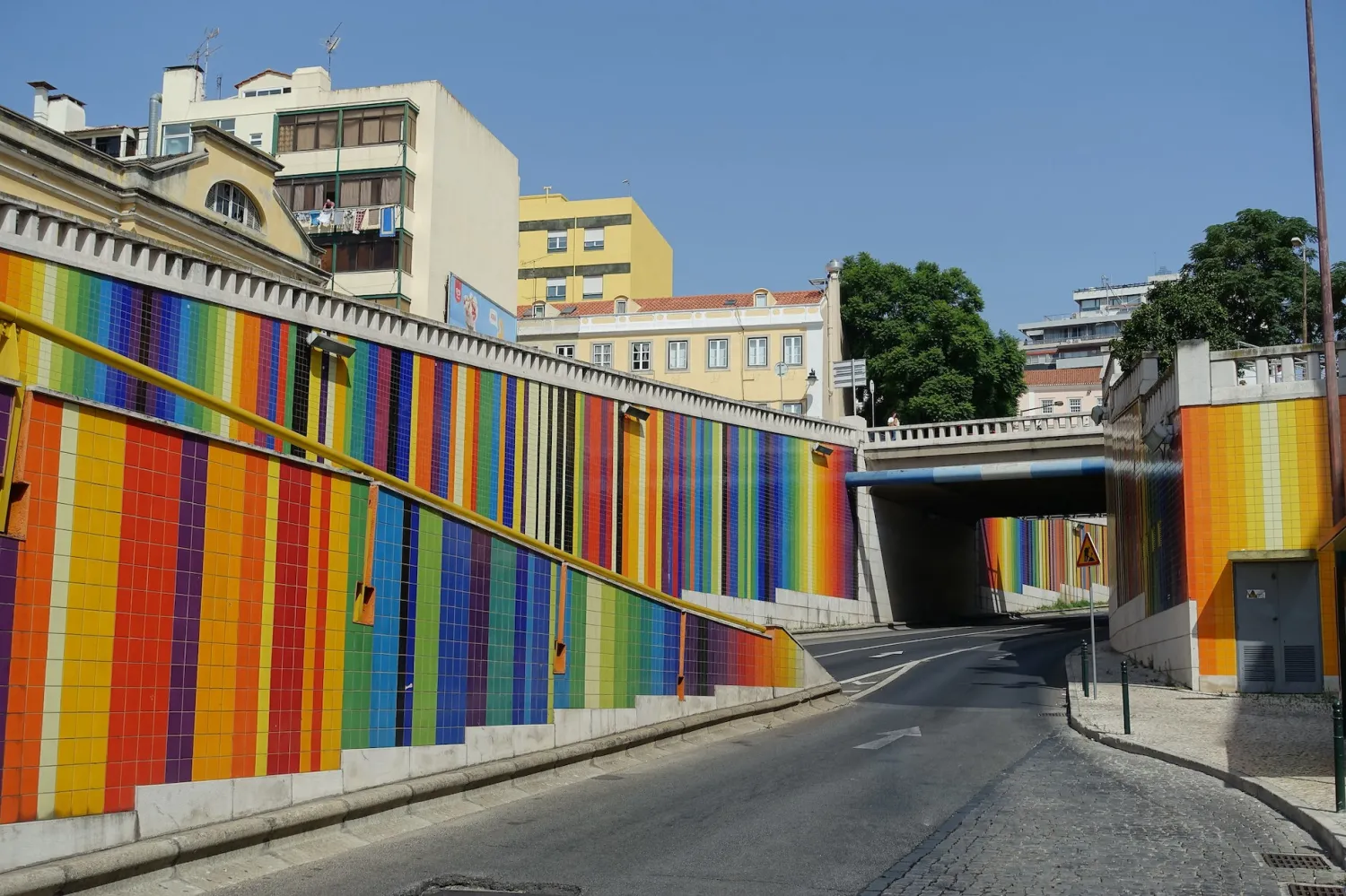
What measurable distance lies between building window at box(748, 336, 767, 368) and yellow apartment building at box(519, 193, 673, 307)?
17744mm

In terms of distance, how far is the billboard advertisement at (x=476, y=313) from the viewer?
166 feet

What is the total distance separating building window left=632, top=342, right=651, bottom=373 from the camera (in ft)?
223

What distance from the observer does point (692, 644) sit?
19.6 meters

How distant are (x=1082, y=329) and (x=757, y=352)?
336 ft

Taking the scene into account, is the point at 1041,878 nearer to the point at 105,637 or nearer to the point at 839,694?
the point at 105,637

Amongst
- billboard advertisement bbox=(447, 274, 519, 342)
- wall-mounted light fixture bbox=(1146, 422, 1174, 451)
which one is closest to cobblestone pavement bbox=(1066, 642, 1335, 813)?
wall-mounted light fixture bbox=(1146, 422, 1174, 451)

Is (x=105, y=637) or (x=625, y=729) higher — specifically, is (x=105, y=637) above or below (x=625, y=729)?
above

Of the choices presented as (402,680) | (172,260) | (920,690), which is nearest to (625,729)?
(402,680)

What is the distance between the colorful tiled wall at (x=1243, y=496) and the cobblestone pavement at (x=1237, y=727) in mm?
1479

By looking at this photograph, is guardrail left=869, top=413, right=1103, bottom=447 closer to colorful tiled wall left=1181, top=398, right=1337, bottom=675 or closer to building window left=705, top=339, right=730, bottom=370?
building window left=705, top=339, right=730, bottom=370

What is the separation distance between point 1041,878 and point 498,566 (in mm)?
6893

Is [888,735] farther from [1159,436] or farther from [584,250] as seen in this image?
→ [584,250]

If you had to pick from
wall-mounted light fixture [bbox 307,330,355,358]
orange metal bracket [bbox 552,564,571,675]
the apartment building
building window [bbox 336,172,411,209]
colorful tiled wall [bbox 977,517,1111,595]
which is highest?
building window [bbox 336,172,411,209]

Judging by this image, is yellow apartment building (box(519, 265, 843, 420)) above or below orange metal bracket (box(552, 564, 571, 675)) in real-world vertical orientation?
above
